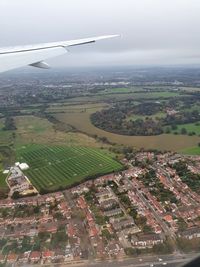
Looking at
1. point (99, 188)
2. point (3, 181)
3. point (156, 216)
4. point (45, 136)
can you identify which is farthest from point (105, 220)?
point (45, 136)

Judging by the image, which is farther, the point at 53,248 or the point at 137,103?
the point at 137,103

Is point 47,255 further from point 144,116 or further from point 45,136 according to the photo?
point 144,116

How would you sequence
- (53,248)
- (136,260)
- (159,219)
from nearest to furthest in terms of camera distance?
1. (136,260)
2. (53,248)
3. (159,219)

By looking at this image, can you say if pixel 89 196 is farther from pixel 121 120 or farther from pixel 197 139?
pixel 121 120

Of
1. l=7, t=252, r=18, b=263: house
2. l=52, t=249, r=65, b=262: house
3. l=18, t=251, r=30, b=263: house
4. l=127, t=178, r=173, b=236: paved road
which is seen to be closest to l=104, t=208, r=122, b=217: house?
l=127, t=178, r=173, b=236: paved road

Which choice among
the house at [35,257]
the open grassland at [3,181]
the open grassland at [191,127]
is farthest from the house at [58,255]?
the open grassland at [191,127]

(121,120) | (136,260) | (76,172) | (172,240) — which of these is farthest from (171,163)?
(121,120)

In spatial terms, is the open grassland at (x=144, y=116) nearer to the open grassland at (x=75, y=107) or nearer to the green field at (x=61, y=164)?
the open grassland at (x=75, y=107)
